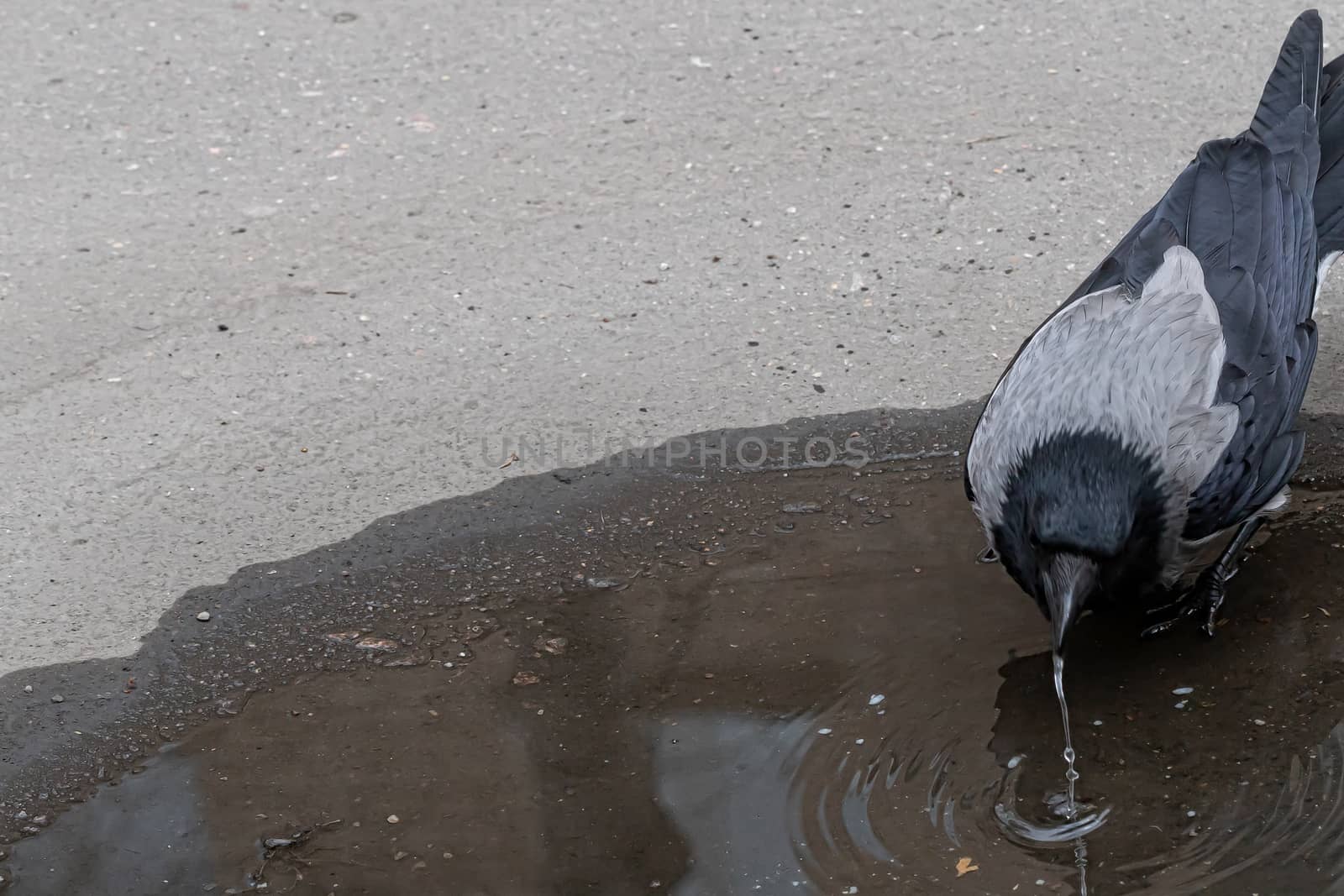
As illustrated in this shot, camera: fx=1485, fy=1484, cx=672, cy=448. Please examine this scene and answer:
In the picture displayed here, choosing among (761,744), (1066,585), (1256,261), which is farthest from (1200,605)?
(761,744)

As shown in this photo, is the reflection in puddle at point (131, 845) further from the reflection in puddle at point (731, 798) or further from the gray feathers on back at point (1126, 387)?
the gray feathers on back at point (1126, 387)

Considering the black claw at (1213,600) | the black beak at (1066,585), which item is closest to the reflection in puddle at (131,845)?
the black beak at (1066,585)

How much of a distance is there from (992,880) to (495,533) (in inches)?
71.6

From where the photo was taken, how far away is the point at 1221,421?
3732 millimetres

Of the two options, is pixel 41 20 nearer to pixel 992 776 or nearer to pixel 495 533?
pixel 495 533

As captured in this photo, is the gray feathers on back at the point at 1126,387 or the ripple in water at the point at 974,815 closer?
the ripple in water at the point at 974,815

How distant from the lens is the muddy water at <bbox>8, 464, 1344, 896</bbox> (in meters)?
3.32

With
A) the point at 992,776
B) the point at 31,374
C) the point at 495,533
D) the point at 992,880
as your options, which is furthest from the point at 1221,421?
the point at 31,374

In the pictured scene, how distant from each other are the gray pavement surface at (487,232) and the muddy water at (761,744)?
0.63m

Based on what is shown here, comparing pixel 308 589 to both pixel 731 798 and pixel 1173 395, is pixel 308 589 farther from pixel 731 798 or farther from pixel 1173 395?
pixel 1173 395

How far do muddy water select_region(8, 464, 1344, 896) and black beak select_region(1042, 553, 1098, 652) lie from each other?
0.38 m

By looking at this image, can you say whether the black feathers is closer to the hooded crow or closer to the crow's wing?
the hooded crow

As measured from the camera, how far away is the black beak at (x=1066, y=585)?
3398mm

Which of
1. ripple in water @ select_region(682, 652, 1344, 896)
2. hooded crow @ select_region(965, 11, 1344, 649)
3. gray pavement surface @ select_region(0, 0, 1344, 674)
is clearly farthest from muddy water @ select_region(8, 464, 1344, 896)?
gray pavement surface @ select_region(0, 0, 1344, 674)
